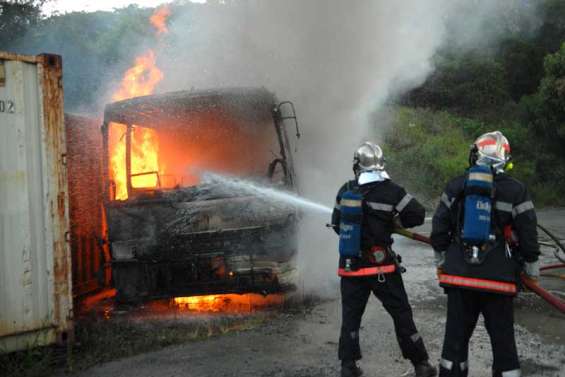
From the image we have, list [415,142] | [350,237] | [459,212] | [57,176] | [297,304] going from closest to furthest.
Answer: [459,212], [350,237], [57,176], [297,304], [415,142]

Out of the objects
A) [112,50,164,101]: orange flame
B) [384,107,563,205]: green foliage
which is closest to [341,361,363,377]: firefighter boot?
[112,50,164,101]: orange flame

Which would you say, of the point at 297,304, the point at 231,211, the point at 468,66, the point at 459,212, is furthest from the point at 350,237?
the point at 468,66

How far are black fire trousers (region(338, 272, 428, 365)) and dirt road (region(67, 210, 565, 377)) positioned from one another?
27 cm

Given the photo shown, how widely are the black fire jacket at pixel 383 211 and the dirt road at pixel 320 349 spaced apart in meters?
0.94

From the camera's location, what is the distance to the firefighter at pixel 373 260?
375 centimetres

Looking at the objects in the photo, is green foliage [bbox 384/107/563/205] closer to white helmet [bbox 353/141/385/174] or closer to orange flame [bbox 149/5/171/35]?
orange flame [bbox 149/5/171/35]

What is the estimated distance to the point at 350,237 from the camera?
3.78 meters

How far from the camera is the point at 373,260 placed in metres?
3.81

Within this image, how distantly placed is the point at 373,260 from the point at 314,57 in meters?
5.22

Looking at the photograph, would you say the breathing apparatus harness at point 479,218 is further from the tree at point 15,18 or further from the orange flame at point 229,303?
the tree at point 15,18

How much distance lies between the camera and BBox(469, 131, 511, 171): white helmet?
134 inches

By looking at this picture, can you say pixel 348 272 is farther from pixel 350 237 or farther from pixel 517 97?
pixel 517 97

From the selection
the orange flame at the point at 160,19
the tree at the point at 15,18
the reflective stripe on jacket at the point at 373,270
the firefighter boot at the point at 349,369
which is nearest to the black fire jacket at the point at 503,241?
the reflective stripe on jacket at the point at 373,270

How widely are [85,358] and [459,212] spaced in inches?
125
